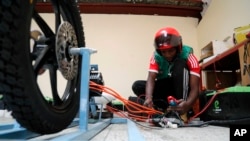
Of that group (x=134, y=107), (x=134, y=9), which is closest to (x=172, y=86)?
(x=134, y=107)

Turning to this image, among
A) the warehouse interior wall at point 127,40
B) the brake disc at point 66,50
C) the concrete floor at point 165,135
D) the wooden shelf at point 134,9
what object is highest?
the wooden shelf at point 134,9

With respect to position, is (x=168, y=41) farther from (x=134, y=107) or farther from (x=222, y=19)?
(x=222, y=19)

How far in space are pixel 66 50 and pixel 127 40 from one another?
3.02 m

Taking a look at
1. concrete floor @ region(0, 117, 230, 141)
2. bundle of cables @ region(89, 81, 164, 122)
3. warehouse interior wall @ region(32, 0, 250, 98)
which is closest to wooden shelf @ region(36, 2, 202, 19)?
warehouse interior wall @ region(32, 0, 250, 98)

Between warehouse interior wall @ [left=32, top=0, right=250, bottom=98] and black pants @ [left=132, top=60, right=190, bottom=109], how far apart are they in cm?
153

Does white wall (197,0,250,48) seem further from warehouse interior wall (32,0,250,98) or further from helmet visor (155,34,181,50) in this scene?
helmet visor (155,34,181,50)

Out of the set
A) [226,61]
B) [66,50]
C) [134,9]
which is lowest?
[66,50]

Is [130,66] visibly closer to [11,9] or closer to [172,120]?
[172,120]

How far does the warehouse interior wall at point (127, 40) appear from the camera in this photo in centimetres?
361

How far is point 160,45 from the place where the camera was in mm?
1585

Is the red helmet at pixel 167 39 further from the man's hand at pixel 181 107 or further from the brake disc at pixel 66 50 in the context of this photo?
the brake disc at pixel 66 50

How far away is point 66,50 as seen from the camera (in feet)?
2.59

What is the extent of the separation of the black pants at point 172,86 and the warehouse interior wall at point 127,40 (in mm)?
1529

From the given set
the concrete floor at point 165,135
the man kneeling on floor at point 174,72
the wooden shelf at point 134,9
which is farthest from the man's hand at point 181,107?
the wooden shelf at point 134,9
